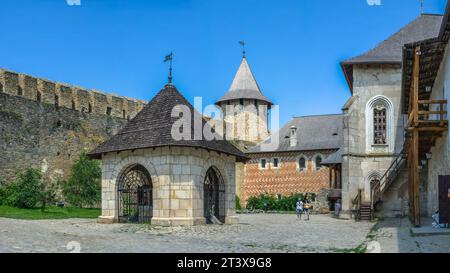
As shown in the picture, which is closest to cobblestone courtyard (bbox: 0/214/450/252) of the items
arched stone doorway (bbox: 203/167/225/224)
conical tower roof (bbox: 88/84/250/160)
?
conical tower roof (bbox: 88/84/250/160)

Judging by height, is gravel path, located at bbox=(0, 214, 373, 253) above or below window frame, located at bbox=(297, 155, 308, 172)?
below

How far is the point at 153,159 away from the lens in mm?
19047

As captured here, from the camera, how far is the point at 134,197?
2234cm

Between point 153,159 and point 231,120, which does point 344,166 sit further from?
point 231,120

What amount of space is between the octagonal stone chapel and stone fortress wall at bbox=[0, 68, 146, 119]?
14.0 meters

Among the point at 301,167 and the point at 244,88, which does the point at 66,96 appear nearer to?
the point at 301,167

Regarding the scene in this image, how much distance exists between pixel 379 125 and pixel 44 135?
19.1m

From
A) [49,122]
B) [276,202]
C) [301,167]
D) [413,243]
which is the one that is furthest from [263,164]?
[413,243]

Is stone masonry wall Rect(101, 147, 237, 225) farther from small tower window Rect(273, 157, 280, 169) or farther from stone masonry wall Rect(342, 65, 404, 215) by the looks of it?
small tower window Rect(273, 157, 280, 169)

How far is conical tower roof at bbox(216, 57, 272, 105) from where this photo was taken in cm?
5306

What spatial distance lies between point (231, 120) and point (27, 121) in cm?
2222

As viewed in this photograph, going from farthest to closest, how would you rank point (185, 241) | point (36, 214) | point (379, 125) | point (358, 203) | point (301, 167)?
point (301, 167), point (379, 125), point (358, 203), point (36, 214), point (185, 241)

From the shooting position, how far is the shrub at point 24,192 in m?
28.7
